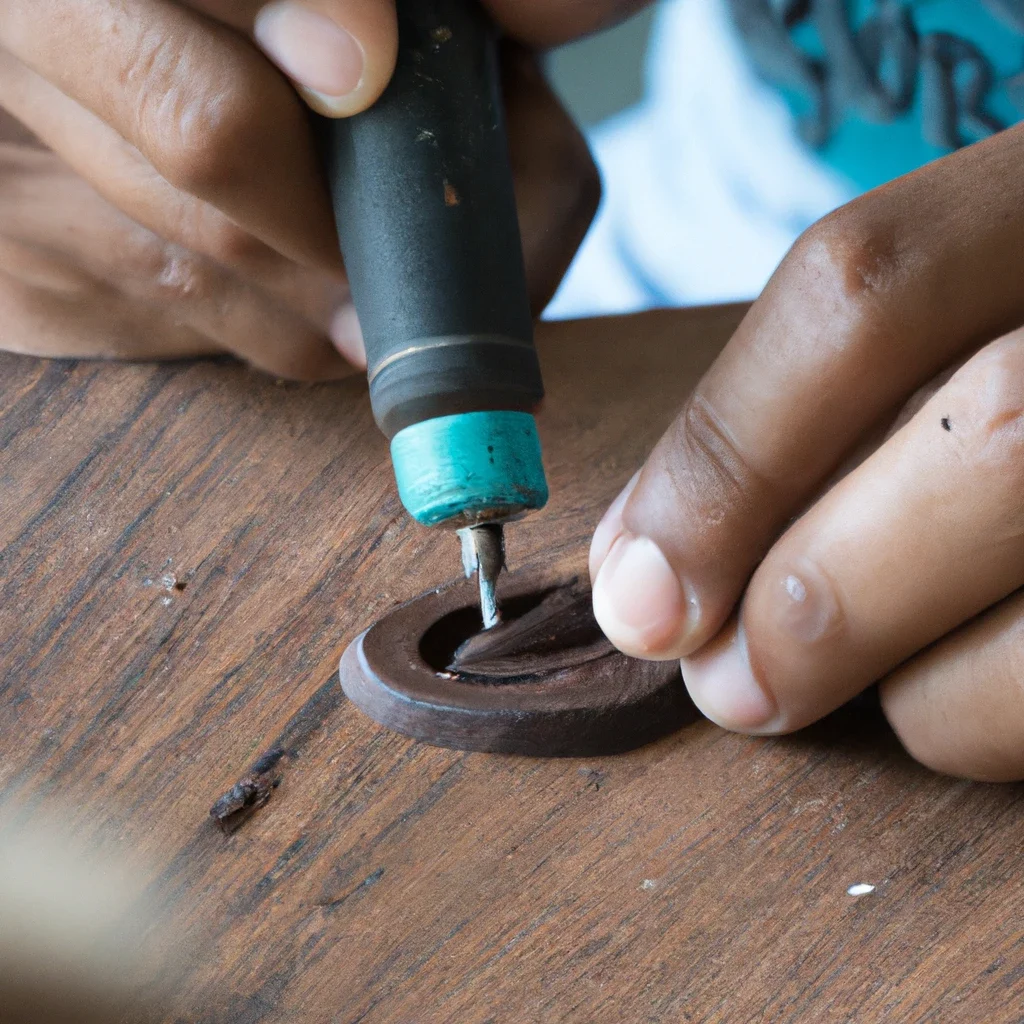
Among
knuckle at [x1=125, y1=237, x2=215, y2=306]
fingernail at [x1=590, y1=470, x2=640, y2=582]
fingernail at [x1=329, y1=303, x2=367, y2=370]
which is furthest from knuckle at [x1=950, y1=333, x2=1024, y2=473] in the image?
knuckle at [x1=125, y1=237, x2=215, y2=306]

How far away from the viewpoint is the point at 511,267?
2.27 ft

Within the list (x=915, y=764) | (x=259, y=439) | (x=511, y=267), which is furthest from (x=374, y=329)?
(x=915, y=764)

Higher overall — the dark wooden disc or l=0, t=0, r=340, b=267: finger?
l=0, t=0, r=340, b=267: finger

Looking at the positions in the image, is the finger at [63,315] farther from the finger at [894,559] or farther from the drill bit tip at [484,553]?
the finger at [894,559]

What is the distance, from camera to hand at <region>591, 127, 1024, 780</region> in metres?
0.63

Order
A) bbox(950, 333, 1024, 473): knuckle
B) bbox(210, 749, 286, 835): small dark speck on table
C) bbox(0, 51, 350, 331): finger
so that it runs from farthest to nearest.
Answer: bbox(0, 51, 350, 331): finger < bbox(210, 749, 286, 835): small dark speck on table < bbox(950, 333, 1024, 473): knuckle

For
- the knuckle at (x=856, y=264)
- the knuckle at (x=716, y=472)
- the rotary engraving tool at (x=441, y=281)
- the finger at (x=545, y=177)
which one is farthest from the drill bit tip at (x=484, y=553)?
the finger at (x=545, y=177)

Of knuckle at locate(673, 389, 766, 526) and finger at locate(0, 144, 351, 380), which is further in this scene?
finger at locate(0, 144, 351, 380)

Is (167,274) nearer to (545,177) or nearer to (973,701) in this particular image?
(545,177)

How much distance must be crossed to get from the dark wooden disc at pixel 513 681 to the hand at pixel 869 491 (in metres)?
0.05

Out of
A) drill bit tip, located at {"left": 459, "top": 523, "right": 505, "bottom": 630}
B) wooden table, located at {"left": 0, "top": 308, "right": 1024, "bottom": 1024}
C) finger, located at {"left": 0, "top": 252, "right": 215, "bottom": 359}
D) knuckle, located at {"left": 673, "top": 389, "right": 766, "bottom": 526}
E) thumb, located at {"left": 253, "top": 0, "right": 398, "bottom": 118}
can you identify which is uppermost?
thumb, located at {"left": 253, "top": 0, "right": 398, "bottom": 118}

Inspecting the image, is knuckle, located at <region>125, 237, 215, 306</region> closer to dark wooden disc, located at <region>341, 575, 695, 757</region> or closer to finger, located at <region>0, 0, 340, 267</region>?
finger, located at <region>0, 0, 340, 267</region>

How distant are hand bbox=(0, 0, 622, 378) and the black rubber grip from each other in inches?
1.1

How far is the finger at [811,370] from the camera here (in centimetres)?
65
